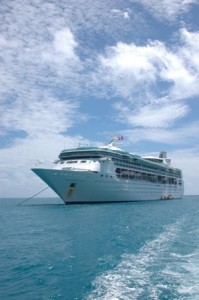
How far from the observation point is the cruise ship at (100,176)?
4759 centimetres

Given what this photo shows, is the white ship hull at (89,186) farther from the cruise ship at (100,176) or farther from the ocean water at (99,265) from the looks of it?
the ocean water at (99,265)

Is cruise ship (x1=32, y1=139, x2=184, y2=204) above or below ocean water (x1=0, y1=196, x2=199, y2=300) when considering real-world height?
above

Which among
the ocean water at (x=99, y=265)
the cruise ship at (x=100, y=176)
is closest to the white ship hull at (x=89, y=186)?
the cruise ship at (x=100, y=176)

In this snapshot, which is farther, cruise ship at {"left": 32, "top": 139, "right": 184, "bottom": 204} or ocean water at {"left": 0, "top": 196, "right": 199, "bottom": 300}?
cruise ship at {"left": 32, "top": 139, "right": 184, "bottom": 204}

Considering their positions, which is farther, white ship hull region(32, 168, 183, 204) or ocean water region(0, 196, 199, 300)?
white ship hull region(32, 168, 183, 204)

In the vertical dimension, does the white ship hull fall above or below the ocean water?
above

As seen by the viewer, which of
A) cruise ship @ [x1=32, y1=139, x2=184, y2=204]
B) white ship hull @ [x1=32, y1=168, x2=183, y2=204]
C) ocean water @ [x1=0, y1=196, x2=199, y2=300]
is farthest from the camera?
cruise ship @ [x1=32, y1=139, x2=184, y2=204]

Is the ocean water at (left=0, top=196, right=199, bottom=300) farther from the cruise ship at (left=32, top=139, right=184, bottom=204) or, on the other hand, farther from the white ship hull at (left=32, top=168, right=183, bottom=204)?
the cruise ship at (left=32, top=139, right=184, bottom=204)

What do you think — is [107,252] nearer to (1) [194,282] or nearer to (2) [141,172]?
(1) [194,282]

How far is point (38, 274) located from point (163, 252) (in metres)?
7.30

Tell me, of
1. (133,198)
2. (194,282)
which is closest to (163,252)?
(194,282)

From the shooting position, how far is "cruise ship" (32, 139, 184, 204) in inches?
1874

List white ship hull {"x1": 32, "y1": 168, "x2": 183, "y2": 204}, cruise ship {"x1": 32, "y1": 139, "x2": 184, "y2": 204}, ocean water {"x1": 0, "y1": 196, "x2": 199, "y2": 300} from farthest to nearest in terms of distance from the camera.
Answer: cruise ship {"x1": 32, "y1": 139, "x2": 184, "y2": 204} < white ship hull {"x1": 32, "y1": 168, "x2": 183, "y2": 204} < ocean water {"x1": 0, "y1": 196, "x2": 199, "y2": 300}

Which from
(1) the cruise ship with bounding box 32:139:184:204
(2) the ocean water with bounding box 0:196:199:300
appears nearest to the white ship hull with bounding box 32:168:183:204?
(1) the cruise ship with bounding box 32:139:184:204
